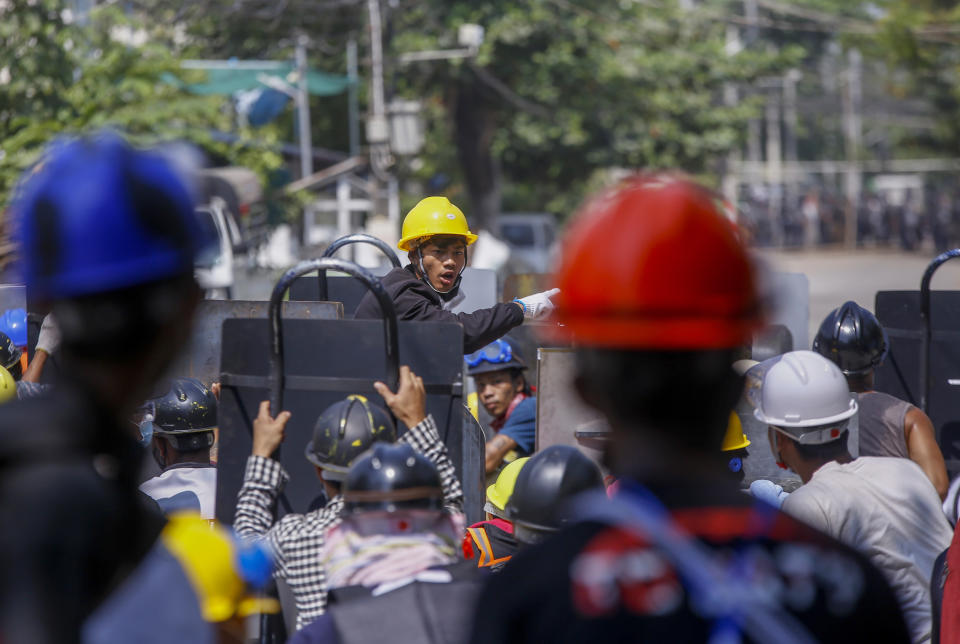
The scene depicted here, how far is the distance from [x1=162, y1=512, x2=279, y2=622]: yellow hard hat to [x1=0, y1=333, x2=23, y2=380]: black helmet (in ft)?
14.6

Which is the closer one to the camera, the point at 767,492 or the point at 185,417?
the point at 767,492

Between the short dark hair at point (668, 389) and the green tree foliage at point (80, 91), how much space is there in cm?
1088

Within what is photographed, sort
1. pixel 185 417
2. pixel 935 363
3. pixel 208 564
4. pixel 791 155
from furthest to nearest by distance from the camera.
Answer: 1. pixel 791 155
2. pixel 935 363
3. pixel 185 417
4. pixel 208 564

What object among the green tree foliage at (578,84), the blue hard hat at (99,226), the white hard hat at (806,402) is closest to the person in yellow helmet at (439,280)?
the white hard hat at (806,402)

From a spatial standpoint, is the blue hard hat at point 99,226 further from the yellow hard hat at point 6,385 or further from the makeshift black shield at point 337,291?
the makeshift black shield at point 337,291

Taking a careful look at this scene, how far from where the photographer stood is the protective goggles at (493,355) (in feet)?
22.2

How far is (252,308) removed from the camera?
5.61m

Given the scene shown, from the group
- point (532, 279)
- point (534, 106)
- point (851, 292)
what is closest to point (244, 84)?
point (534, 106)

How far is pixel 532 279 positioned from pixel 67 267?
24.2 ft

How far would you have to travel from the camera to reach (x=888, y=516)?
3.52 metres

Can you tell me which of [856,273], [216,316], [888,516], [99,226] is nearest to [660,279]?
[99,226]

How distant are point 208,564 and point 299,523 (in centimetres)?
160

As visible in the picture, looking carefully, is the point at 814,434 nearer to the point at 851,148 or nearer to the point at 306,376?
the point at 306,376

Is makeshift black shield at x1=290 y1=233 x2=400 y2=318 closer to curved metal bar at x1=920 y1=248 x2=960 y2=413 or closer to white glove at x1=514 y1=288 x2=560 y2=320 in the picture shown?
white glove at x1=514 y1=288 x2=560 y2=320
